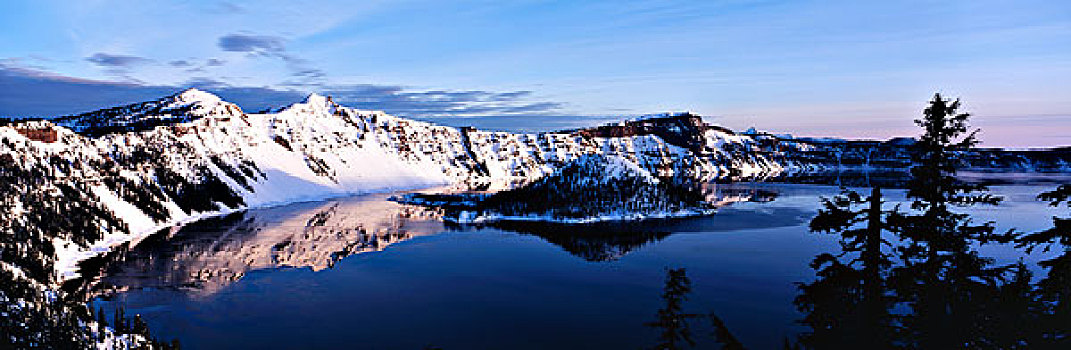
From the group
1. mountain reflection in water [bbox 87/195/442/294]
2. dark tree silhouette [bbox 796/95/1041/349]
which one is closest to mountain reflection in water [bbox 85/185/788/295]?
mountain reflection in water [bbox 87/195/442/294]

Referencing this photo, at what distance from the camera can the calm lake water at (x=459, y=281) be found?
43969 mm

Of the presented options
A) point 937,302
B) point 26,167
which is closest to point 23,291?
point 937,302

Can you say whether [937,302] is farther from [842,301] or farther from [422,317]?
[422,317]

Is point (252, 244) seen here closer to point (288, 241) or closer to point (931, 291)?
point (288, 241)

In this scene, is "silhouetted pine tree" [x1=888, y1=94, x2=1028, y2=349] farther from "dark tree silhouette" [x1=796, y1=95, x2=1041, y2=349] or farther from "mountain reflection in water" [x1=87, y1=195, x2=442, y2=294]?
"mountain reflection in water" [x1=87, y1=195, x2=442, y2=294]

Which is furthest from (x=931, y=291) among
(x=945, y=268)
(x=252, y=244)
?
(x=252, y=244)

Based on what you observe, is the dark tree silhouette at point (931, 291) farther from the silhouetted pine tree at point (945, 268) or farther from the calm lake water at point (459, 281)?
the calm lake water at point (459, 281)

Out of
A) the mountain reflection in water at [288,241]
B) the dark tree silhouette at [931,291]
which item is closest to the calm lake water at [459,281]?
the mountain reflection in water at [288,241]

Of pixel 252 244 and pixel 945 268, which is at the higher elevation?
pixel 945 268

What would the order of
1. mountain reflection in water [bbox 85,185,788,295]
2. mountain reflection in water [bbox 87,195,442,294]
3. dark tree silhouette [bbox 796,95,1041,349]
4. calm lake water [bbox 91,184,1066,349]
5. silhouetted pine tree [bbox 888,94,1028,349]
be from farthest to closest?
mountain reflection in water [bbox 85,185,788,295] < mountain reflection in water [bbox 87,195,442,294] < calm lake water [bbox 91,184,1066,349] < silhouetted pine tree [bbox 888,94,1028,349] < dark tree silhouette [bbox 796,95,1041,349]

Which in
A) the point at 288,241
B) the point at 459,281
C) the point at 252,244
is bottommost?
the point at 459,281

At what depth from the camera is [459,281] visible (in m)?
63.1

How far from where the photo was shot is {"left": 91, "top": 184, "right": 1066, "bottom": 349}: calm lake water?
A: 144 ft

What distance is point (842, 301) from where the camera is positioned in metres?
11.8
